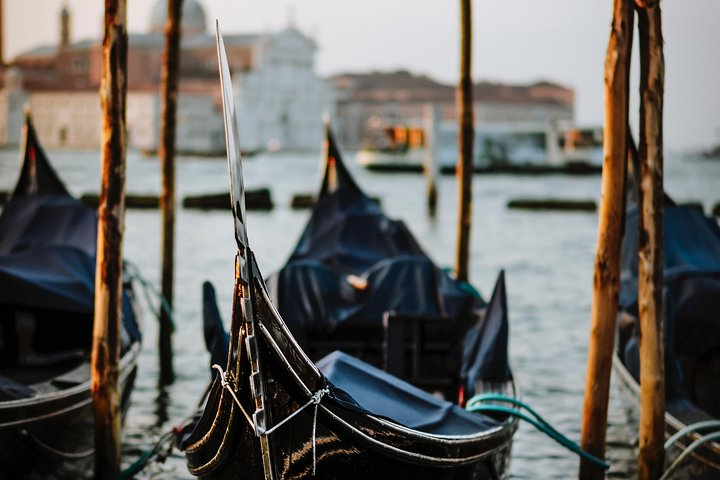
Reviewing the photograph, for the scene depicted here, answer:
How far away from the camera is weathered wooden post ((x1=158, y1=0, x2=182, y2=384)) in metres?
5.05

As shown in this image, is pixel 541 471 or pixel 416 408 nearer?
pixel 416 408

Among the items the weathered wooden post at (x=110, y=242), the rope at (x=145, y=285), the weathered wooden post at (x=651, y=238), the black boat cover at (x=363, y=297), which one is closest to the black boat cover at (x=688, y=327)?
the weathered wooden post at (x=651, y=238)

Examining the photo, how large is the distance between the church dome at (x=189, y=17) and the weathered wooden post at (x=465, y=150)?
48728mm

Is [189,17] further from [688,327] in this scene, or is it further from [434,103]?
[688,327]

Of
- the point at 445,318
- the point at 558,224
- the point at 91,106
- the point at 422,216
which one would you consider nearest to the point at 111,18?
the point at 445,318

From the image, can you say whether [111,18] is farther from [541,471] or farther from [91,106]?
[91,106]

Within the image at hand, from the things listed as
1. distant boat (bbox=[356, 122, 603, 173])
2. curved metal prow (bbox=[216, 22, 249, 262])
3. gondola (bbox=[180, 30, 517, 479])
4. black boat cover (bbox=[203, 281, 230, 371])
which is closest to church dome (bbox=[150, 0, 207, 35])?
distant boat (bbox=[356, 122, 603, 173])

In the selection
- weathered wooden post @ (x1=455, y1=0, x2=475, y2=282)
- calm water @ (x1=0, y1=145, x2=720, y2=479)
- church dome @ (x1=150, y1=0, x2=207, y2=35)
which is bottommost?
calm water @ (x1=0, y1=145, x2=720, y2=479)

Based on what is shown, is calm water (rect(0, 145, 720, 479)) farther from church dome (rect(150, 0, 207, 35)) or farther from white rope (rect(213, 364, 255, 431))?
church dome (rect(150, 0, 207, 35))

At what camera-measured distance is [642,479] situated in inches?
130

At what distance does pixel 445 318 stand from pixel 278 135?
56049mm

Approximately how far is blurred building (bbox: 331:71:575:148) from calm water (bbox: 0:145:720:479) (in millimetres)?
30746

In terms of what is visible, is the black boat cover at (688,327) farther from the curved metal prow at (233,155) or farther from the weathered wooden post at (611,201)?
the curved metal prow at (233,155)

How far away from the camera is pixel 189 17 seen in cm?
5403
